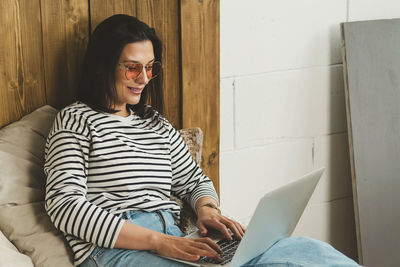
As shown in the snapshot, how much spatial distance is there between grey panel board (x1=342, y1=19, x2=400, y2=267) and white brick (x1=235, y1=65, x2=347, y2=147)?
0.12m

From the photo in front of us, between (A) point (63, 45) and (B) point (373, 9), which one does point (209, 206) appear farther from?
(B) point (373, 9)

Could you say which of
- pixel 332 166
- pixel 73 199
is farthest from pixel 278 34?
pixel 73 199

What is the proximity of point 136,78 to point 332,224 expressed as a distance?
1.57 meters

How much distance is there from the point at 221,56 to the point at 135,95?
65 centimetres

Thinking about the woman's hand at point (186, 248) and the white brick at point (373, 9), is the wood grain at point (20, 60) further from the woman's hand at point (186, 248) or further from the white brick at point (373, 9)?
the white brick at point (373, 9)

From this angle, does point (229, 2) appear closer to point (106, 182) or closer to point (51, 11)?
point (51, 11)

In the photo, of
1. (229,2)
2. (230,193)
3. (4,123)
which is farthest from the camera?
(230,193)

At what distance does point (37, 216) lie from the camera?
1751mm

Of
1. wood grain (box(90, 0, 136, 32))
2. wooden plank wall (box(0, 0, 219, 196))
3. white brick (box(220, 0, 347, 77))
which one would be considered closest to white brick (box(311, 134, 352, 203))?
white brick (box(220, 0, 347, 77))

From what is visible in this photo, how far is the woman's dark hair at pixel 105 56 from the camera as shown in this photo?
1.80 metres

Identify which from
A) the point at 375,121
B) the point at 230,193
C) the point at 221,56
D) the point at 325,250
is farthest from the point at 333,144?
the point at 325,250

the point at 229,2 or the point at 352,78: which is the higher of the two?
the point at 229,2

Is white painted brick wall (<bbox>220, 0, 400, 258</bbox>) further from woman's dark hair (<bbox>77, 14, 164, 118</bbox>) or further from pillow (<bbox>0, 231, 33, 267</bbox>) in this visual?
pillow (<bbox>0, 231, 33, 267</bbox>)

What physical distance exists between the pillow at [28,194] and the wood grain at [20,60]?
63 millimetres
